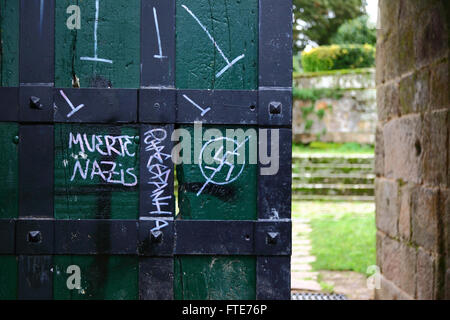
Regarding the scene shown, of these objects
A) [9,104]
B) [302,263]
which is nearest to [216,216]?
[9,104]

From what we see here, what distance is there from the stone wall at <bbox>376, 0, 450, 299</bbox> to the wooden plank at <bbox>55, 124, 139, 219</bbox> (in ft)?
6.56

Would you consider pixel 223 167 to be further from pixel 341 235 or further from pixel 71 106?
pixel 341 235

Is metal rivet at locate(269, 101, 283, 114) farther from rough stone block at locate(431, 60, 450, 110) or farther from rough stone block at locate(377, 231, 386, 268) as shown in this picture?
rough stone block at locate(377, 231, 386, 268)

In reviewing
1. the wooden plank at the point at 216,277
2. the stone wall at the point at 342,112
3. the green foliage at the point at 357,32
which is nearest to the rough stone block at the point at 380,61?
the wooden plank at the point at 216,277

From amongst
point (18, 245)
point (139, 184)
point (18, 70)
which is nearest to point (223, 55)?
point (139, 184)

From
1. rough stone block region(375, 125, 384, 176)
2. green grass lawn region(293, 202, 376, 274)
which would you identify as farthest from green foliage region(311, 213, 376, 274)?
rough stone block region(375, 125, 384, 176)

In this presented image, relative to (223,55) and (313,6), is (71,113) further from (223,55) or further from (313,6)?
(313,6)

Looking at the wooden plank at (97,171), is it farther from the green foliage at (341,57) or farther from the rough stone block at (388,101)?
the green foliage at (341,57)

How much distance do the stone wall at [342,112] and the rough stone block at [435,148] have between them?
11765mm

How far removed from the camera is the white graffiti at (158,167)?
217 cm

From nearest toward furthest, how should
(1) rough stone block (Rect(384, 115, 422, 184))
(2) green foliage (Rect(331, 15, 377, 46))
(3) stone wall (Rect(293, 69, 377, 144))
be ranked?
(1) rough stone block (Rect(384, 115, 422, 184)) < (3) stone wall (Rect(293, 69, 377, 144)) < (2) green foliage (Rect(331, 15, 377, 46))

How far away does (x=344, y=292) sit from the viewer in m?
4.71

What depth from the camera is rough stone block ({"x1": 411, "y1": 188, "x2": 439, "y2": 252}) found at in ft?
10.5

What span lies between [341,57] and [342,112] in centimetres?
267
